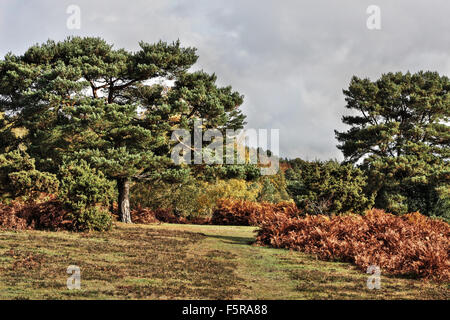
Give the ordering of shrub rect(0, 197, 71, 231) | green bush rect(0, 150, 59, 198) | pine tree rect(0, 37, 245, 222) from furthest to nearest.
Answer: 1. pine tree rect(0, 37, 245, 222)
2. green bush rect(0, 150, 59, 198)
3. shrub rect(0, 197, 71, 231)

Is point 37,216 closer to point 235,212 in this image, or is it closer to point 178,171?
point 178,171

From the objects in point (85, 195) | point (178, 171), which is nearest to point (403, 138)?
point (178, 171)

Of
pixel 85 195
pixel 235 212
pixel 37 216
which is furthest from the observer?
pixel 235 212

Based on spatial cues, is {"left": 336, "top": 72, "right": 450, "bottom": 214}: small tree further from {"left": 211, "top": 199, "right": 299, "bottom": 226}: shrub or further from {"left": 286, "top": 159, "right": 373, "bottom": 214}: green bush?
{"left": 286, "top": 159, "right": 373, "bottom": 214}: green bush

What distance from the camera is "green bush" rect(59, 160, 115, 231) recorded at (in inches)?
566

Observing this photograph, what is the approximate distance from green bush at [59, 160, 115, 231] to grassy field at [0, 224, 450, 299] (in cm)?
237

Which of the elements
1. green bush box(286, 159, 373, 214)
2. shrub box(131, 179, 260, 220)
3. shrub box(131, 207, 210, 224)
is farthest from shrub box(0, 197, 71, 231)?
shrub box(131, 179, 260, 220)

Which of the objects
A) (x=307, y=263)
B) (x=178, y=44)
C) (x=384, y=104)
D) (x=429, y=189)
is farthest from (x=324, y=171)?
(x=384, y=104)

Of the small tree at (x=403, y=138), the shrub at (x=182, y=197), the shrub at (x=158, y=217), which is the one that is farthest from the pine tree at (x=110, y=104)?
the small tree at (x=403, y=138)

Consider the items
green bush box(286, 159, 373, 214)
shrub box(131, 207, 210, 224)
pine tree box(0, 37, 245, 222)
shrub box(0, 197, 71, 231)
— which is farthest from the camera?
shrub box(131, 207, 210, 224)

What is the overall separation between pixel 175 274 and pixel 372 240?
20.4 ft

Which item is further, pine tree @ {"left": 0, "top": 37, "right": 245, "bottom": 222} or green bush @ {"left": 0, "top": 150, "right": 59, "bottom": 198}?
pine tree @ {"left": 0, "top": 37, "right": 245, "bottom": 222}

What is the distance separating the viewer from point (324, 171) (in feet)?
49.5

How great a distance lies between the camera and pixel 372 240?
11141 millimetres
